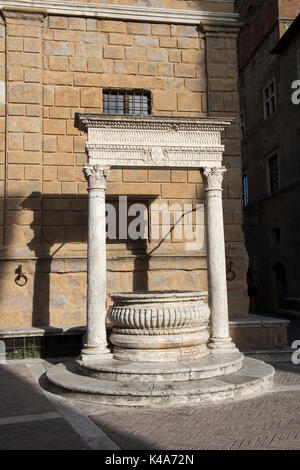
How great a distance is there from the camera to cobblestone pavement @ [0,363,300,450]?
481cm

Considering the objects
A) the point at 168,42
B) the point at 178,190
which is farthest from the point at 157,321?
the point at 168,42

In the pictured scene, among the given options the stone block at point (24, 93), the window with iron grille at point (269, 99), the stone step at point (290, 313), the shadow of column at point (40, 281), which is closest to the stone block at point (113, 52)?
the stone block at point (24, 93)

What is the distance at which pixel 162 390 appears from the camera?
645 cm

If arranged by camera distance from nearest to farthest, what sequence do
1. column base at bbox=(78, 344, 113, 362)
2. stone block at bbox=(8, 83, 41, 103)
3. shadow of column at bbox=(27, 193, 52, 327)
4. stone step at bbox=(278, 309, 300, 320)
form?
1. column base at bbox=(78, 344, 113, 362)
2. shadow of column at bbox=(27, 193, 52, 327)
3. stone block at bbox=(8, 83, 41, 103)
4. stone step at bbox=(278, 309, 300, 320)

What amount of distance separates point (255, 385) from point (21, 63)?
27.4ft

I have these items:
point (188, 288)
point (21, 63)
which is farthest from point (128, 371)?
point (21, 63)

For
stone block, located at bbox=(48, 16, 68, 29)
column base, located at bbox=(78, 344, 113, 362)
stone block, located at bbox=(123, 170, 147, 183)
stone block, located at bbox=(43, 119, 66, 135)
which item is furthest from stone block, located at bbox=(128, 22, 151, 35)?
column base, located at bbox=(78, 344, 113, 362)

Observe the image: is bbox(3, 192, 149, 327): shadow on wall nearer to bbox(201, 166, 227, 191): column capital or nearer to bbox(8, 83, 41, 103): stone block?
bbox(8, 83, 41, 103): stone block

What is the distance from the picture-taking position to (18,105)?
35.0 ft

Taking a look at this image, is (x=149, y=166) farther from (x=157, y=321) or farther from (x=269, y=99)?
(x=269, y=99)

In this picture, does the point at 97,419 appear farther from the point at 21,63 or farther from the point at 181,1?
the point at 181,1

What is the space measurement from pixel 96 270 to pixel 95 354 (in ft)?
4.44

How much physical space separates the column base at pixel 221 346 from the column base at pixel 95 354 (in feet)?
5.83

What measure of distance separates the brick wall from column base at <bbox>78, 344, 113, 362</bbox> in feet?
8.91
